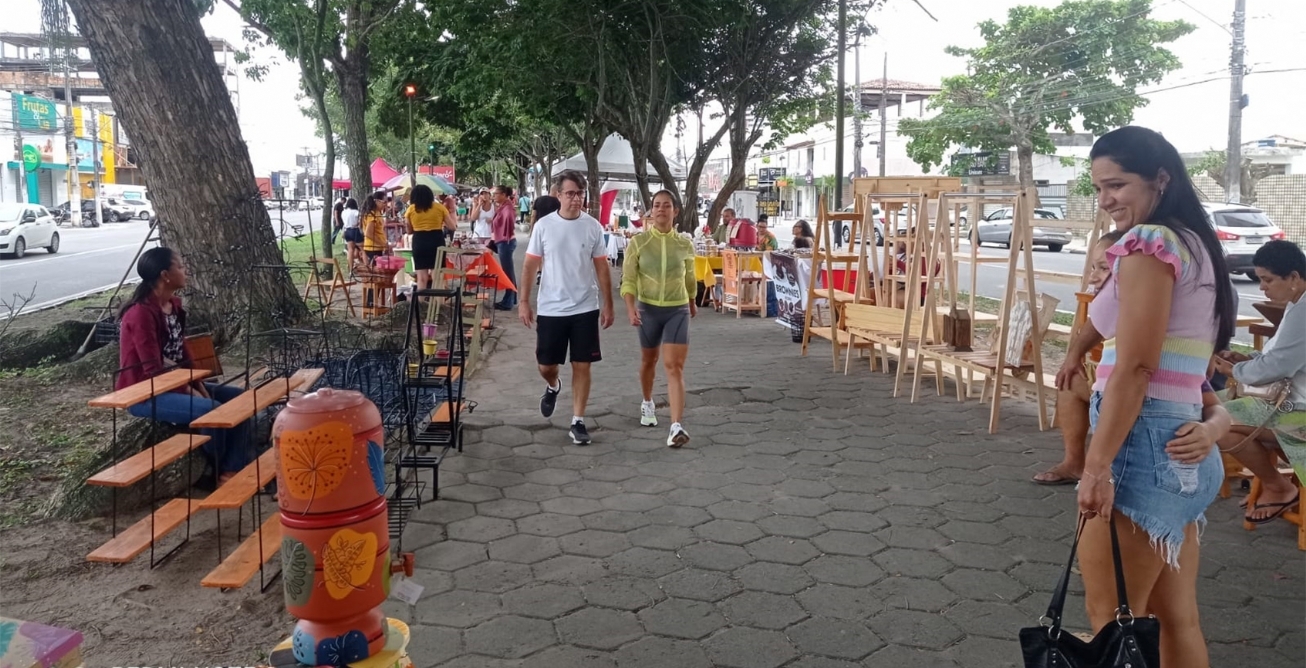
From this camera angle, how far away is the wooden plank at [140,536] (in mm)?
3576

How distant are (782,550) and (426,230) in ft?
26.2

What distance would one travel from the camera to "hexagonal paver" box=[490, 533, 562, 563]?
404 centimetres

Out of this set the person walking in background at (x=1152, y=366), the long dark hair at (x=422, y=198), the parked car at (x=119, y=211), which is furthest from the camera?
the parked car at (x=119, y=211)

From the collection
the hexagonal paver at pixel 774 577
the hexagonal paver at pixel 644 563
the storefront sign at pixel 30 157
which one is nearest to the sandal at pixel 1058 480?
the hexagonal paver at pixel 774 577

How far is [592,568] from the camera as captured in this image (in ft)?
12.8

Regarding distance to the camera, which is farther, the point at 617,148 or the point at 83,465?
the point at 617,148

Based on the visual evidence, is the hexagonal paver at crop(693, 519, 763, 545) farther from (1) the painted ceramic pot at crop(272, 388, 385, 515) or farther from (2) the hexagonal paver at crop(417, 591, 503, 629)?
(1) the painted ceramic pot at crop(272, 388, 385, 515)

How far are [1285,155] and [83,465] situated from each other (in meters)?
47.4

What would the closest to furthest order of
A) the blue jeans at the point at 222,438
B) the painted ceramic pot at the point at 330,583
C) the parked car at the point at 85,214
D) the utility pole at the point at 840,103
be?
the painted ceramic pot at the point at 330,583 → the blue jeans at the point at 222,438 → the utility pole at the point at 840,103 → the parked car at the point at 85,214

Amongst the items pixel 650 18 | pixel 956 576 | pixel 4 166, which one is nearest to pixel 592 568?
pixel 956 576

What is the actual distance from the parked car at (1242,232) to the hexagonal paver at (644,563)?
1789 centimetres

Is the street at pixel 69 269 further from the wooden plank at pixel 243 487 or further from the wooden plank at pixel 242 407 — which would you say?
the wooden plank at pixel 243 487

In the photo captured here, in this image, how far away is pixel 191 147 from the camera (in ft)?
23.5

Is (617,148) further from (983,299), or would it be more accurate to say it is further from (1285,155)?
(1285,155)
